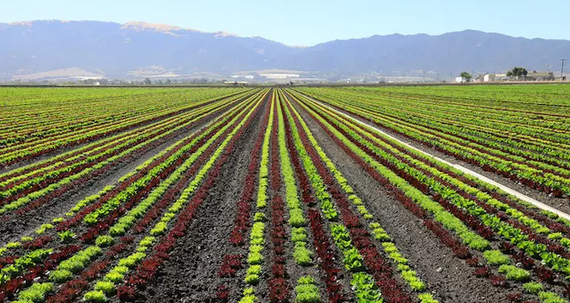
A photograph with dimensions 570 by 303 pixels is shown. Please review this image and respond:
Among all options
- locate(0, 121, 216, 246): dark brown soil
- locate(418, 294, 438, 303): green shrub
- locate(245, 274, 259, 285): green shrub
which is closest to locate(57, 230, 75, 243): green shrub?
locate(0, 121, 216, 246): dark brown soil

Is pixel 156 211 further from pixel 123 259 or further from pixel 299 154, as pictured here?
pixel 299 154

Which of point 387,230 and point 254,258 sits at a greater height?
point 254,258

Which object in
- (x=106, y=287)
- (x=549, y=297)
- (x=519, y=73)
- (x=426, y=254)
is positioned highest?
(x=519, y=73)

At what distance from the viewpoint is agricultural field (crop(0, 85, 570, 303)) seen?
11.7 metres

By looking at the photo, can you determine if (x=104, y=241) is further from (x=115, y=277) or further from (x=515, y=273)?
(x=515, y=273)

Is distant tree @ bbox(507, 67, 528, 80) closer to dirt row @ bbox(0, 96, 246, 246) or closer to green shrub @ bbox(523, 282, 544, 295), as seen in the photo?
dirt row @ bbox(0, 96, 246, 246)

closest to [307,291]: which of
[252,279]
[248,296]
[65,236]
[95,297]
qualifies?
[248,296]

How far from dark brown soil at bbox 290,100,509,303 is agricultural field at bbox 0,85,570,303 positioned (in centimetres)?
6

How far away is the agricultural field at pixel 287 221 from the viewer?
11680mm

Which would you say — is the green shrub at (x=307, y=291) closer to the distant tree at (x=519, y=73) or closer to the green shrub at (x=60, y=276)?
the green shrub at (x=60, y=276)

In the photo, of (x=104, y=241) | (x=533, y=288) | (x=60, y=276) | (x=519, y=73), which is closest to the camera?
(x=533, y=288)

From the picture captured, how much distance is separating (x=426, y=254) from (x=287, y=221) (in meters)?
5.68

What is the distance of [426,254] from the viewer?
13.8m

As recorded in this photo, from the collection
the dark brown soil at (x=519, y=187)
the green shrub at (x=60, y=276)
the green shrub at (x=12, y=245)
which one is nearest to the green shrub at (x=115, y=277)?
the green shrub at (x=60, y=276)
